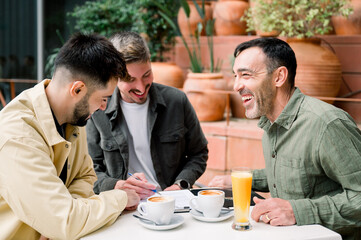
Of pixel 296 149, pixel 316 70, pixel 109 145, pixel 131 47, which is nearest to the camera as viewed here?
pixel 296 149

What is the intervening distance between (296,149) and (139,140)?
3.15ft

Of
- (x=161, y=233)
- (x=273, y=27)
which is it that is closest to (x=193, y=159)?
(x=161, y=233)

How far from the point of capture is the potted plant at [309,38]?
4.42 meters

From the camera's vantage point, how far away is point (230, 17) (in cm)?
581

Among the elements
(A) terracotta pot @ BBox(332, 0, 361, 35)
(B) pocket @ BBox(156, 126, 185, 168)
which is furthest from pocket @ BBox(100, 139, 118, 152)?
(A) terracotta pot @ BBox(332, 0, 361, 35)

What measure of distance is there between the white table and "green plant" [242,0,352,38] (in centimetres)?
315

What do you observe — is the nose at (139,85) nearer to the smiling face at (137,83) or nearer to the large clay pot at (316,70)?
the smiling face at (137,83)

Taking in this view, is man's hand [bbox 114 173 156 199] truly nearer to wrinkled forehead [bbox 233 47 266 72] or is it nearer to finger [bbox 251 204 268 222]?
finger [bbox 251 204 268 222]

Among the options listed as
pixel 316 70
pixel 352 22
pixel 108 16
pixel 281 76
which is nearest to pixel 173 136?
pixel 281 76

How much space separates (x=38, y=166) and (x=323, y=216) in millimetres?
1019

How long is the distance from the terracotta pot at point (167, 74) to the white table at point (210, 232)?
13.0 ft

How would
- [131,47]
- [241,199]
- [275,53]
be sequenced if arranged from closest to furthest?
[241,199], [275,53], [131,47]

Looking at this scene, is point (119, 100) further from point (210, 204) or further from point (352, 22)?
point (352, 22)

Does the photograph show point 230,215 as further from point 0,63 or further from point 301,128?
point 0,63
